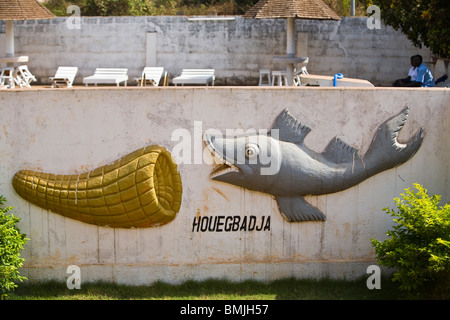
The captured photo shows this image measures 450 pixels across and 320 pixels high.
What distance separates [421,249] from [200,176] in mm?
2662

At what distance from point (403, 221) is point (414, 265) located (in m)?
0.53

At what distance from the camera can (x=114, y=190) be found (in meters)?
8.54

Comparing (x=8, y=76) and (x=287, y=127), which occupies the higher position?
(x=8, y=76)

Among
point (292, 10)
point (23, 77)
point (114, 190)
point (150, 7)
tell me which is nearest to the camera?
point (114, 190)

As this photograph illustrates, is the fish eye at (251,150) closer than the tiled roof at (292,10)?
Yes

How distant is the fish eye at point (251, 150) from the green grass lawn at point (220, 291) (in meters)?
1.54

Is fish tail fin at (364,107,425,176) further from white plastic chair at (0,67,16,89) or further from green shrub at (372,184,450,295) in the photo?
white plastic chair at (0,67,16,89)

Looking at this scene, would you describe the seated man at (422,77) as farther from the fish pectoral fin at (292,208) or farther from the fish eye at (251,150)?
the fish eye at (251,150)

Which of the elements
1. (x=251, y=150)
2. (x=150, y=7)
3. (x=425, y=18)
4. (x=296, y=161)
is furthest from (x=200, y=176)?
(x=150, y=7)

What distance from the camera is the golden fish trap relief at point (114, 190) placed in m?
8.52

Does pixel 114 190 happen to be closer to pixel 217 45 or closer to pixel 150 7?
pixel 217 45

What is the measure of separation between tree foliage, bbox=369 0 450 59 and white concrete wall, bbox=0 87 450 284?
5.13 metres

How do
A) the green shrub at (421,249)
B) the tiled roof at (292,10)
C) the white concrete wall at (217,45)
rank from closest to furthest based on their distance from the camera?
the green shrub at (421,249), the tiled roof at (292,10), the white concrete wall at (217,45)

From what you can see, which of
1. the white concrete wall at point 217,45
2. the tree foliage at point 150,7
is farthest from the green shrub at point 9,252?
the tree foliage at point 150,7
